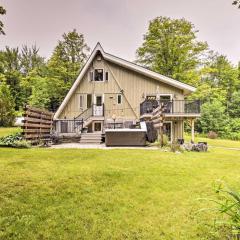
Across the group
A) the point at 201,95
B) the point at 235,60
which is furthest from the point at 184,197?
the point at 235,60

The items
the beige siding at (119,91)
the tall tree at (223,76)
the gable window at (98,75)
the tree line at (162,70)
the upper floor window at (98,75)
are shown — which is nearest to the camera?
the beige siding at (119,91)

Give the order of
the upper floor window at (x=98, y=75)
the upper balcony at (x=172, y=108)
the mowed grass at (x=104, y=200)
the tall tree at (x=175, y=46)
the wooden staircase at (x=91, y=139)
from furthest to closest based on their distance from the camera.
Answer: the tall tree at (x=175, y=46) < the upper floor window at (x=98, y=75) < the upper balcony at (x=172, y=108) < the wooden staircase at (x=91, y=139) < the mowed grass at (x=104, y=200)

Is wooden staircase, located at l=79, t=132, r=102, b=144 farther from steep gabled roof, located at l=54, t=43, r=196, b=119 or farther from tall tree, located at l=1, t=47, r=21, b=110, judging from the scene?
tall tree, located at l=1, t=47, r=21, b=110

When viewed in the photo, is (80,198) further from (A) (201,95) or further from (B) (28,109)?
(A) (201,95)

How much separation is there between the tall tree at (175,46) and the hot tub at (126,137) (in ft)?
50.2

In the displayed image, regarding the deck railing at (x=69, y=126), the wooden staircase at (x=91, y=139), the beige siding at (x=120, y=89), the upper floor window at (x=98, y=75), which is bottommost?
the wooden staircase at (x=91, y=139)

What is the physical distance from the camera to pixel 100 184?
525 cm

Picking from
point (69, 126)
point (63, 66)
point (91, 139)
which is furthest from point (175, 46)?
point (91, 139)

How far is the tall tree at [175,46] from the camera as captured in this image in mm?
27047

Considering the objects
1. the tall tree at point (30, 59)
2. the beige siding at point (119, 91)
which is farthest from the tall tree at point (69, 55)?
the tall tree at point (30, 59)

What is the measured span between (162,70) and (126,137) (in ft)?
54.6

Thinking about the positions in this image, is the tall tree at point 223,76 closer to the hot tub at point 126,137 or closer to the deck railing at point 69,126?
the deck railing at point 69,126

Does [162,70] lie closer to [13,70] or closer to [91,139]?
[91,139]

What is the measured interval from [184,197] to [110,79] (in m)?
18.2
